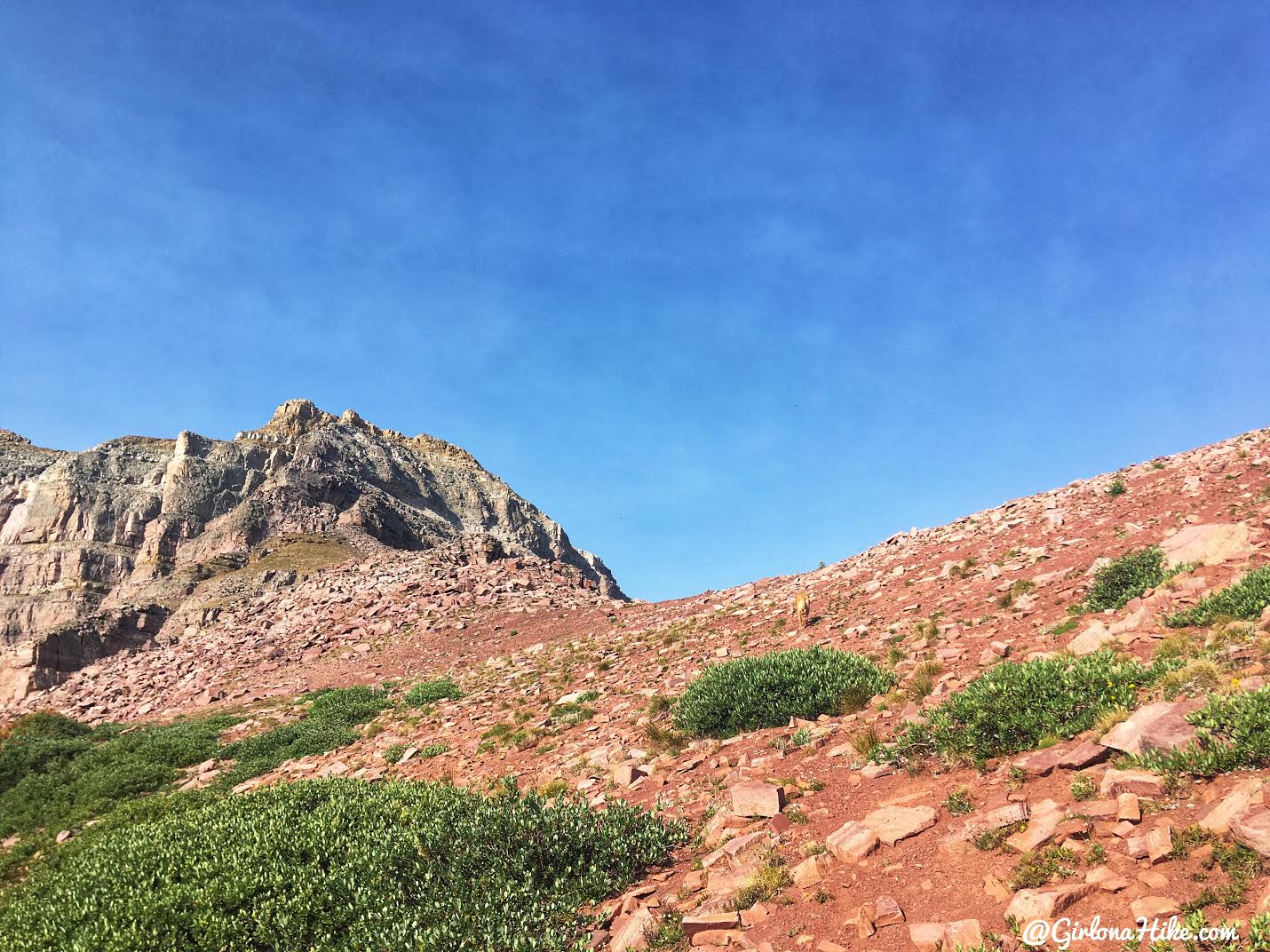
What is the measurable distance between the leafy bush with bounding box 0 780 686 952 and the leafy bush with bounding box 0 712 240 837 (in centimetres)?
873

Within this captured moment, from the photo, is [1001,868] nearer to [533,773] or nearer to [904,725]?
[904,725]

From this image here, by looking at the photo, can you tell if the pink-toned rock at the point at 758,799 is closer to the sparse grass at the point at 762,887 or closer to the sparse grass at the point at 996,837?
the sparse grass at the point at 762,887

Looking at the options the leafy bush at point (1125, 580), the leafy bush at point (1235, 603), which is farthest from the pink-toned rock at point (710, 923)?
the leafy bush at point (1125, 580)

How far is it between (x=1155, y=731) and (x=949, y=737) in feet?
6.38

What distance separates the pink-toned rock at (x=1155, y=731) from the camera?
561cm

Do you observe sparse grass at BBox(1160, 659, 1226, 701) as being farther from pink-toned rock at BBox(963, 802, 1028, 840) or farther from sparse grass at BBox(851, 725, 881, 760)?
sparse grass at BBox(851, 725, 881, 760)

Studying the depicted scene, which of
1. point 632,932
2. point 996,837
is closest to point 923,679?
point 996,837

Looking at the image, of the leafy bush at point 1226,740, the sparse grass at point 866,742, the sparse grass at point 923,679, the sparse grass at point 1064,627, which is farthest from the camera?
the sparse grass at point 1064,627

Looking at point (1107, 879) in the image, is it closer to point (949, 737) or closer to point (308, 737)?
point (949, 737)

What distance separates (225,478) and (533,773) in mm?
80404

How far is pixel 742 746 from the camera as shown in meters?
9.73

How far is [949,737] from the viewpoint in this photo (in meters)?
7.31

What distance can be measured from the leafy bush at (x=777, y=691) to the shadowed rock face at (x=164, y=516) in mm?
34532

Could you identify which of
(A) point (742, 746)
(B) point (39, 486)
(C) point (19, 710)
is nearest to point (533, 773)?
(A) point (742, 746)
